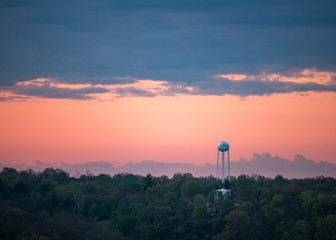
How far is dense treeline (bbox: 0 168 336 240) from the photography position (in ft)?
307

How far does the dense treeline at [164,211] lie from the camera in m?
93.6

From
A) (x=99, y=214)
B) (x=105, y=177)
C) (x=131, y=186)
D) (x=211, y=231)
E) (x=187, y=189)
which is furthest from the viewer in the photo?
(x=105, y=177)

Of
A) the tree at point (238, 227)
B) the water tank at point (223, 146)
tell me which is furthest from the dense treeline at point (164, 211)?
the water tank at point (223, 146)

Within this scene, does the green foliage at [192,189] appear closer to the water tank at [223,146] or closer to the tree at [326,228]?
the water tank at [223,146]

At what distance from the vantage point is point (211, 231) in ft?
355

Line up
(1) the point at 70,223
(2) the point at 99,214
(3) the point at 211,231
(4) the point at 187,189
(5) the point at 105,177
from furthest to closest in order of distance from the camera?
(5) the point at 105,177 → (4) the point at 187,189 → (2) the point at 99,214 → (3) the point at 211,231 → (1) the point at 70,223

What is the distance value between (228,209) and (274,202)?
9.12 metres

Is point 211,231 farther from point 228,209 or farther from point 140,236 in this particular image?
point 140,236

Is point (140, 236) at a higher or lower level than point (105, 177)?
lower

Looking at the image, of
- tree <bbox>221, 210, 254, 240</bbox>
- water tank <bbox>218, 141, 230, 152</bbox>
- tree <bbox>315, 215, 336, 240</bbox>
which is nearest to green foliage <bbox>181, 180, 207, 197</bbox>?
water tank <bbox>218, 141, 230, 152</bbox>

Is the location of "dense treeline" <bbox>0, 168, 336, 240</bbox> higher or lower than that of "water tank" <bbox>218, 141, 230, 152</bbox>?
lower

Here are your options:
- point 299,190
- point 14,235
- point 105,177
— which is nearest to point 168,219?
point 299,190

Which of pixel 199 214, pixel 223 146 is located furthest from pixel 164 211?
pixel 223 146

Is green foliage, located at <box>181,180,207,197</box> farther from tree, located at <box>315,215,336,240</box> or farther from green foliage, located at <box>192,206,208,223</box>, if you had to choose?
tree, located at <box>315,215,336,240</box>
